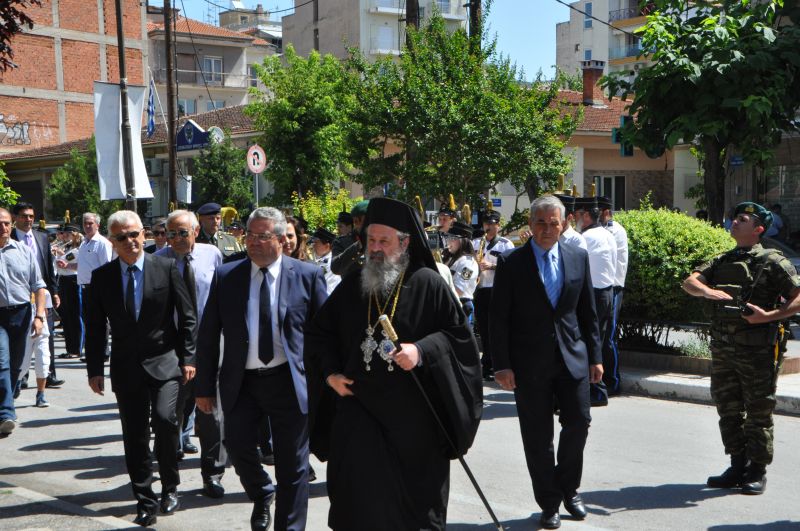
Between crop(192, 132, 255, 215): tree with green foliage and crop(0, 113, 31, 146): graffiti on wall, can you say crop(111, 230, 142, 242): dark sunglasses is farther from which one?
crop(0, 113, 31, 146): graffiti on wall

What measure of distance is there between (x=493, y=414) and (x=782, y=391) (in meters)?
2.90

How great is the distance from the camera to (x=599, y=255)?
31.6 feet

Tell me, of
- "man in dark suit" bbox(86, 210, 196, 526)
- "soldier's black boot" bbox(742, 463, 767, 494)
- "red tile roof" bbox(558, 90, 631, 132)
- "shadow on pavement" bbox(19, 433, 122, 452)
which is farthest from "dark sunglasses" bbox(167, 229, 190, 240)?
"red tile roof" bbox(558, 90, 631, 132)

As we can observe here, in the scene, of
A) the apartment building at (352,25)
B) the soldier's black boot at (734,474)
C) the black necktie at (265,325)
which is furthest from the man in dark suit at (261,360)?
the apartment building at (352,25)

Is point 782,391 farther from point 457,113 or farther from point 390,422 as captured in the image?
point 457,113

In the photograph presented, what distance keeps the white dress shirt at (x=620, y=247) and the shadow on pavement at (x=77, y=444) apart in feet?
17.2

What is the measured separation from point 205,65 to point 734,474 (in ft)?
228

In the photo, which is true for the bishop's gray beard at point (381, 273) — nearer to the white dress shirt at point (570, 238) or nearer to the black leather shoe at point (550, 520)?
the black leather shoe at point (550, 520)

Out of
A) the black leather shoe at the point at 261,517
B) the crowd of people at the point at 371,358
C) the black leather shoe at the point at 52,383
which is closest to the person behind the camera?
the crowd of people at the point at 371,358

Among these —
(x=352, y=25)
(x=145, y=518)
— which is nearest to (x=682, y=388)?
(x=145, y=518)

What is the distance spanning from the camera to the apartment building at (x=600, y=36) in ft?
225

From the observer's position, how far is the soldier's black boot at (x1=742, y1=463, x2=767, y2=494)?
6.57 meters

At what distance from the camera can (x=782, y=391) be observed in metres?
9.65

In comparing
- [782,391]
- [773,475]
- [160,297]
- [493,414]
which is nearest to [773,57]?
[782,391]
